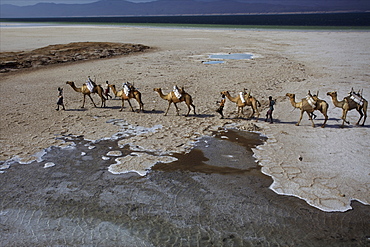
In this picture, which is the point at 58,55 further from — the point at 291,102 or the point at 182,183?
the point at 182,183

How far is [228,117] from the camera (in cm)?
1198

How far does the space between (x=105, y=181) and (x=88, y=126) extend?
385cm

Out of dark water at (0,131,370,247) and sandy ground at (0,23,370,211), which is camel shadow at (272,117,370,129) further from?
dark water at (0,131,370,247)

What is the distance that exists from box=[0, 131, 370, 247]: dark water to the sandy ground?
0.53 m

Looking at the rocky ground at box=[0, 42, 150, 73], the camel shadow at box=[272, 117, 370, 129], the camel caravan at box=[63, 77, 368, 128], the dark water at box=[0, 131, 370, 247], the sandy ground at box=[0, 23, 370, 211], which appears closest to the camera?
the dark water at box=[0, 131, 370, 247]

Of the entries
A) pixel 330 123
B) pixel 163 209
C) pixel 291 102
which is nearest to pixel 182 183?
pixel 163 209

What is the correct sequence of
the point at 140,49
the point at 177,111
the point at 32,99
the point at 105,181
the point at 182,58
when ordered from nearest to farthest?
the point at 105,181, the point at 177,111, the point at 32,99, the point at 182,58, the point at 140,49

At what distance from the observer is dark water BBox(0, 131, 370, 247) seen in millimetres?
5820

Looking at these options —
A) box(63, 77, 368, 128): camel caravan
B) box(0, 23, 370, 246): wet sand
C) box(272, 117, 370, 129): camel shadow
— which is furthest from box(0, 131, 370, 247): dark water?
box(272, 117, 370, 129): camel shadow

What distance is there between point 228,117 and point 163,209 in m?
6.00

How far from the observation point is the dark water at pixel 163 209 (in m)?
5.82

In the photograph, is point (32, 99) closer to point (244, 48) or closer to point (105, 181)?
point (105, 181)

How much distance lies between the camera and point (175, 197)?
7023 millimetres

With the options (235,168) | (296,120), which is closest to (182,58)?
(296,120)
